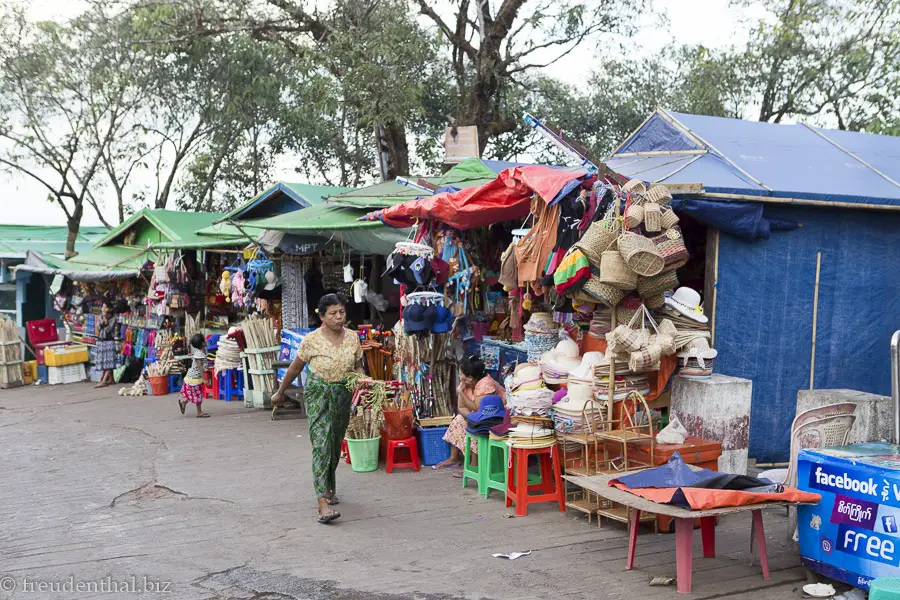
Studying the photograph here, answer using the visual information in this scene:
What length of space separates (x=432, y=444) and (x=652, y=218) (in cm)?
339

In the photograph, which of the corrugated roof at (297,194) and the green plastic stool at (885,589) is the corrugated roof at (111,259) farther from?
the green plastic stool at (885,589)

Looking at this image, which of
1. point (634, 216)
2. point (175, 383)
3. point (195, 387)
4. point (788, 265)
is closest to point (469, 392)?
point (634, 216)

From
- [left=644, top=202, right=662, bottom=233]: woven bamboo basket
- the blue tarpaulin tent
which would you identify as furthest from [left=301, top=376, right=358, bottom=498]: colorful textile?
the blue tarpaulin tent

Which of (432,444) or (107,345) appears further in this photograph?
(107,345)

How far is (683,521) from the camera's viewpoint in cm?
466

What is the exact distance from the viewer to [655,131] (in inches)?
347

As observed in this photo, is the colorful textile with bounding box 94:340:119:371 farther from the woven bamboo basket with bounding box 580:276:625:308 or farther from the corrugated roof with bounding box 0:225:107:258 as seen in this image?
the woven bamboo basket with bounding box 580:276:625:308

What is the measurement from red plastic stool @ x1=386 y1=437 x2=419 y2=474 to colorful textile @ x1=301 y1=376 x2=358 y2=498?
5.25 feet

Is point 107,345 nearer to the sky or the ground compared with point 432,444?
nearer to the sky

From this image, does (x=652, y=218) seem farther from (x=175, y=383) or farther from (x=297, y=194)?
(x=175, y=383)

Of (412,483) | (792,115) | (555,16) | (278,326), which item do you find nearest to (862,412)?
(412,483)

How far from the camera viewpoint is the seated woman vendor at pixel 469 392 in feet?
24.6

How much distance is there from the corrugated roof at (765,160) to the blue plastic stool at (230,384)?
24.0 feet

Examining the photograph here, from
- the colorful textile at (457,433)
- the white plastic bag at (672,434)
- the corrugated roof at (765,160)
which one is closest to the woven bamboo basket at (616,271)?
the white plastic bag at (672,434)
